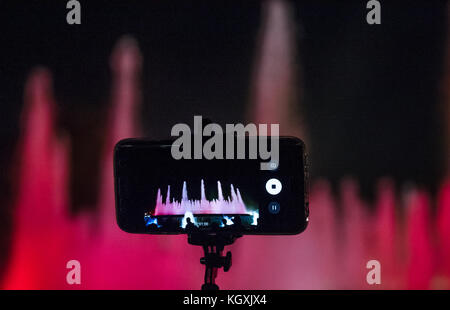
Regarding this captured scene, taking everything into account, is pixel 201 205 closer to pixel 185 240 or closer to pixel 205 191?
pixel 205 191

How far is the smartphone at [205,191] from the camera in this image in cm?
112

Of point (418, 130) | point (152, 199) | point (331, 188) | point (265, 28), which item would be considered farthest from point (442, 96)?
point (152, 199)

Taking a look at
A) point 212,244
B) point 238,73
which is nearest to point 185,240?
point 238,73

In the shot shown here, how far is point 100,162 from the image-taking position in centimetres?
240

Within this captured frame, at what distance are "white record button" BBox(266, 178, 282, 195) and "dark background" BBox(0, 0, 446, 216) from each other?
1207 millimetres

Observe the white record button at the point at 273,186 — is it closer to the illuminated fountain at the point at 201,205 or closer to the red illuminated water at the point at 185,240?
the illuminated fountain at the point at 201,205

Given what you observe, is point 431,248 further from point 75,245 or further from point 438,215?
point 75,245

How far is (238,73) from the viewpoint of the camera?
2.36 metres

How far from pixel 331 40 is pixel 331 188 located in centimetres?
59

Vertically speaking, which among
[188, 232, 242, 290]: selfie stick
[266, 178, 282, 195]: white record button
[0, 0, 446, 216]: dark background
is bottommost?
[188, 232, 242, 290]: selfie stick

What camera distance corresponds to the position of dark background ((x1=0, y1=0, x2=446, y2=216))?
2.33 meters

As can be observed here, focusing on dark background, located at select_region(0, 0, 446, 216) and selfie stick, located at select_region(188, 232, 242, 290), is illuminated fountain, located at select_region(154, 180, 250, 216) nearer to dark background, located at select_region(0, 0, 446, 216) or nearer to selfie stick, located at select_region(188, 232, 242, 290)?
selfie stick, located at select_region(188, 232, 242, 290)

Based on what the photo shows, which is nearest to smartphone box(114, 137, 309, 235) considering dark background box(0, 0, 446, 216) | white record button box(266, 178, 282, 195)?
white record button box(266, 178, 282, 195)

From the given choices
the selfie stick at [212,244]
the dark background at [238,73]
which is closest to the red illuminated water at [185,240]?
the dark background at [238,73]
